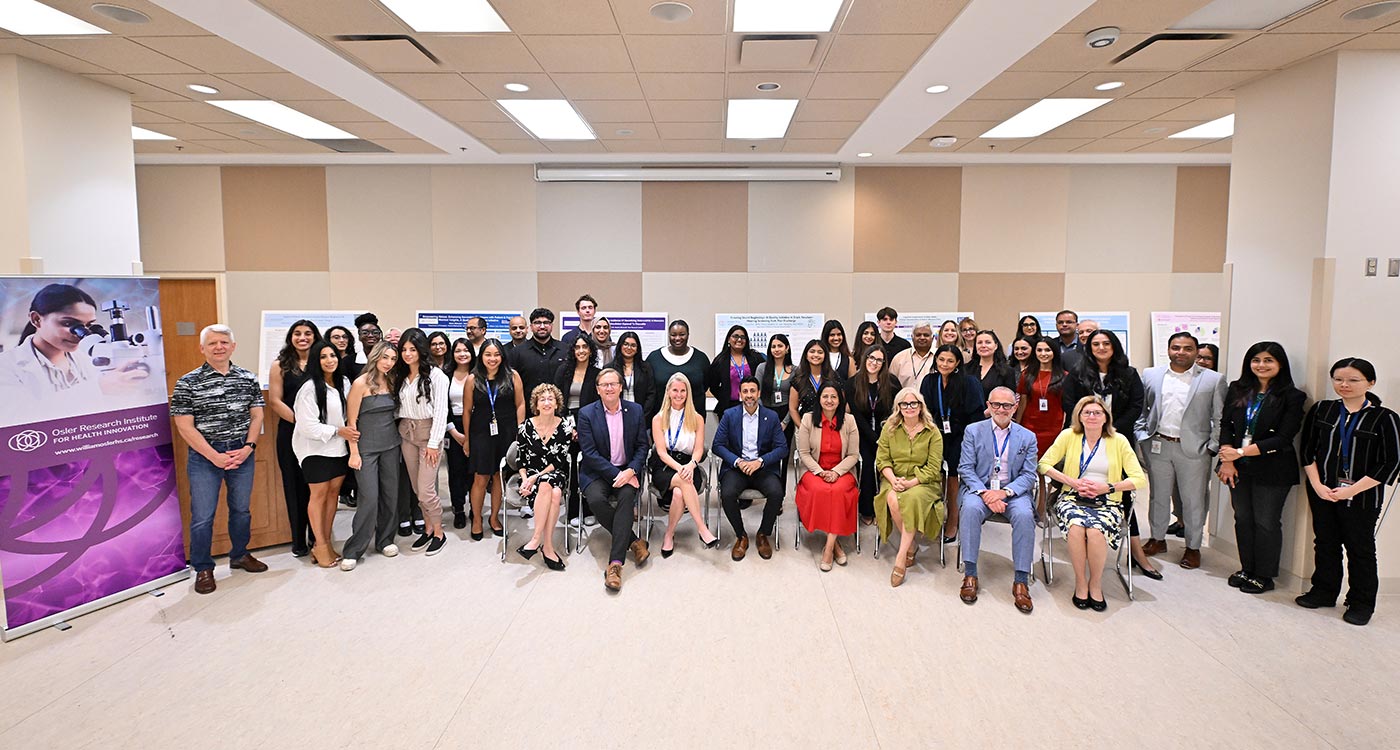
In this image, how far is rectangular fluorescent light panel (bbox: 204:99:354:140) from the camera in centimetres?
559

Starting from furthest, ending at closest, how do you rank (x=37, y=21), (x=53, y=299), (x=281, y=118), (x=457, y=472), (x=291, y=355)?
(x=281, y=118)
(x=457, y=472)
(x=291, y=355)
(x=37, y=21)
(x=53, y=299)

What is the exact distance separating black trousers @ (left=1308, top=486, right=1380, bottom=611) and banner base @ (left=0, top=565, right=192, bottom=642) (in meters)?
6.81

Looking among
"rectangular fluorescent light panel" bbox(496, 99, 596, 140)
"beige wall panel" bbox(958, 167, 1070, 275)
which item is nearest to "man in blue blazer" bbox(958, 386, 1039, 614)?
"rectangular fluorescent light panel" bbox(496, 99, 596, 140)

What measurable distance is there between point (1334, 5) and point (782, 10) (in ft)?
9.27

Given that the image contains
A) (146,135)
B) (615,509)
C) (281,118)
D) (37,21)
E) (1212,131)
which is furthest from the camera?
(146,135)

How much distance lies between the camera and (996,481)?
4.35 m

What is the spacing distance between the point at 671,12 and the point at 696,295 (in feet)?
15.2

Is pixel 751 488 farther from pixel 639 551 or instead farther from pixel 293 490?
pixel 293 490

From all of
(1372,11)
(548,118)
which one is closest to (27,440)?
(548,118)

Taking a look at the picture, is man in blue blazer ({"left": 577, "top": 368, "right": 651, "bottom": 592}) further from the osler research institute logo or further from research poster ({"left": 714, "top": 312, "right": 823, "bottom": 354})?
research poster ({"left": 714, "top": 312, "right": 823, "bottom": 354})

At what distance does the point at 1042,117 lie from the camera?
6.00m

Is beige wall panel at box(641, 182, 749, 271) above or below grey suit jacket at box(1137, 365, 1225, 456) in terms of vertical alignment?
above

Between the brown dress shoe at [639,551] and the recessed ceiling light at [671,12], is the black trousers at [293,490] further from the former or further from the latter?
the recessed ceiling light at [671,12]

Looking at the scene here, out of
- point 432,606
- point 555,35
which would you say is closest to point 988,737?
point 432,606
